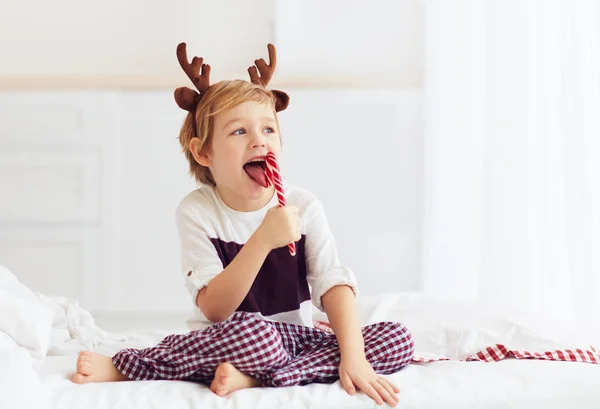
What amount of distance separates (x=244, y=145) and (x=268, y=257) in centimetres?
21

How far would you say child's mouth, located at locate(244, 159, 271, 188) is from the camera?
4.39ft

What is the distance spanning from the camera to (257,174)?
134 cm

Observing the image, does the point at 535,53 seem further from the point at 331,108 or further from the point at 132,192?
the point at 132,192

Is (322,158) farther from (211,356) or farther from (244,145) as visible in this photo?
(211,356)

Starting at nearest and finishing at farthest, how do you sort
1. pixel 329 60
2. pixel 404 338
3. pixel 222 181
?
pixel 404 338
pixel 222 181
pixel 329 60

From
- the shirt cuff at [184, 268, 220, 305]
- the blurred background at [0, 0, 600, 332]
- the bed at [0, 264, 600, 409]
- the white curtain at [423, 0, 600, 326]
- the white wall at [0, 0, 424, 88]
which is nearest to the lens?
the bed at [0, 264, 600, 409]

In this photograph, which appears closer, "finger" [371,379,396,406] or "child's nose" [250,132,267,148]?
"finger" [371,379,396,406]

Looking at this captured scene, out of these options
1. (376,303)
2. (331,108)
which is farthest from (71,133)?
(376,303)

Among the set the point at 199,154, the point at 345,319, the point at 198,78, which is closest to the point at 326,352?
the point at 345,319

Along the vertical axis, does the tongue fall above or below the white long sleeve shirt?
above

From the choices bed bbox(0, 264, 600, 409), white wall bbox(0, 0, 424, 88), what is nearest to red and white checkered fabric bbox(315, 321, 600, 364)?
bed bbox(0, 264, 600, 409)

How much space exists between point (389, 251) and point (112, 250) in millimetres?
955

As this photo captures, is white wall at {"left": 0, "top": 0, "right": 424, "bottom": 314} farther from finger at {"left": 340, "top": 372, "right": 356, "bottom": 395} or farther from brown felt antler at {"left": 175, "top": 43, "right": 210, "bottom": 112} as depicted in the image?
finger at {"left": 340, "top": 372, "right": 356, "bottom": 395}

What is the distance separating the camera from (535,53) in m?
2.01
